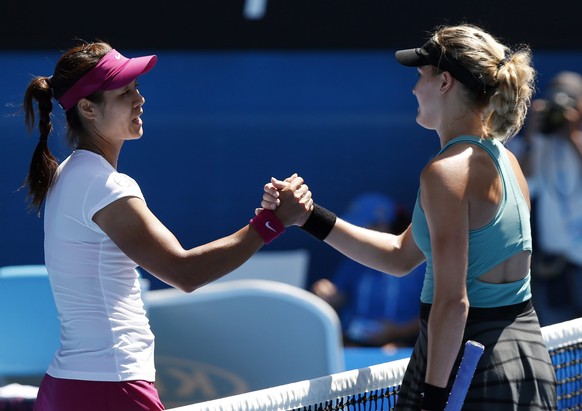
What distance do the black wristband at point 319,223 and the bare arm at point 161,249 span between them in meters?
0.42

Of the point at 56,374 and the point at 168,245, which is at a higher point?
the point at 168,245

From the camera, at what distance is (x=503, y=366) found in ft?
7.50

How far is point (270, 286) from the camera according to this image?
477 centimetres

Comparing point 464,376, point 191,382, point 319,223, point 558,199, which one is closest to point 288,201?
point 319,223

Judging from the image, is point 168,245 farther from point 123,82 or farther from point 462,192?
point 462,192

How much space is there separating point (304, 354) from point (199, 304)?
574mm

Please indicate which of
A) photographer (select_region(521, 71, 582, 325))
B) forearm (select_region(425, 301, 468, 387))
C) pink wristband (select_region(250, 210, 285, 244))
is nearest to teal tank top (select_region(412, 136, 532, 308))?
forearm (select_region(425, 301, 468, 387))

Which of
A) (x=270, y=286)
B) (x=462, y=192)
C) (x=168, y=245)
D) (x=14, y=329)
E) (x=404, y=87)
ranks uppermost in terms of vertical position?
(x=404, y=87)

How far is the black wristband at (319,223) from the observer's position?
2.81 m

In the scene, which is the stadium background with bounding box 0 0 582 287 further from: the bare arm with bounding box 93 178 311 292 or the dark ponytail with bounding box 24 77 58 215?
the bare arm with bounding box 93 178 311 292

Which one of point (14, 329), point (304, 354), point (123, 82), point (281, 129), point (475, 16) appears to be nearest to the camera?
point (123, 82)

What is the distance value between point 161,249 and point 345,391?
664mm

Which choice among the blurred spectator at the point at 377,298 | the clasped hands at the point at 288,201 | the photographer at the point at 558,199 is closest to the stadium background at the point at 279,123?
the photographer at the point at 558,199

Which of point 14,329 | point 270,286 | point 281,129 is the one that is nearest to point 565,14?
point 281,129
